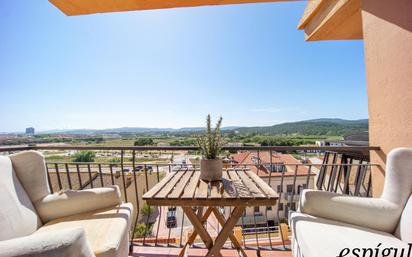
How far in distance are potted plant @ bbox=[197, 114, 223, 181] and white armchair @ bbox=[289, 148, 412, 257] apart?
724mm

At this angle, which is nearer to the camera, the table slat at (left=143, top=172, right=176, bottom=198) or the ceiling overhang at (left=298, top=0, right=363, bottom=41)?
the table slat at (left=143, top=172, right=176, bottom=198)

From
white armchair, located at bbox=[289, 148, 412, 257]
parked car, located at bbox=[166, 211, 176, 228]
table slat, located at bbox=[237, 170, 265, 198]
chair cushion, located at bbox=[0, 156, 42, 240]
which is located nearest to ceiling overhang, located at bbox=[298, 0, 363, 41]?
white armchair, located at bbox=[289, 148, 412, 257]

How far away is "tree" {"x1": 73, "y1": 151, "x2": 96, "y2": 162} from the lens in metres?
2.61

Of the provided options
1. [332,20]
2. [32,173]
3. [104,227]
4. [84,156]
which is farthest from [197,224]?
[332,20]

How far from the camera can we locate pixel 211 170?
5.58 ft

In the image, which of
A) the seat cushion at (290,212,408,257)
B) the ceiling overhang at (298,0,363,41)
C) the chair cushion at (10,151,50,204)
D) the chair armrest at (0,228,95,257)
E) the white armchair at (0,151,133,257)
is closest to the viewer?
the chair armrest at (0,228,95,257)

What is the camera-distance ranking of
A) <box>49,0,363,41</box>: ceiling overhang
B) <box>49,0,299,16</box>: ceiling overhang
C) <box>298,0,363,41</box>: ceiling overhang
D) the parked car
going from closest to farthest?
1. the parked car
2. <box>298,0,363,41</box>: ceiling overhang
3. <box>49,0,363,41</box>: ceiling overhang
4. <box>49,0,299,16</box>: ceiling overhang

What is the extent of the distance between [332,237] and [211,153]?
1009 millimetres

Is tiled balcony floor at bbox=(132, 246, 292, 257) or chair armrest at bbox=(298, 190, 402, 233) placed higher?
chair armrest at bbox=(298, 190, 402, 233)

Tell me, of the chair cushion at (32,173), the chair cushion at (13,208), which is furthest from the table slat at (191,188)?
the chair cushion at (32,173)

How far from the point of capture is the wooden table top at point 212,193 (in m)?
1.27

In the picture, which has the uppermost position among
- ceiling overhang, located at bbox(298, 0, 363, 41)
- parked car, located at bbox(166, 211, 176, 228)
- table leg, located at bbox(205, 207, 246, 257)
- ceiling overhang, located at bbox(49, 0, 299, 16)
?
ceiling overhang, located at bbox(49, 0, 299, 16)

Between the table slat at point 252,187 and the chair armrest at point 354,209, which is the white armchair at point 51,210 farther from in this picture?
the chair armrest at point 354,209

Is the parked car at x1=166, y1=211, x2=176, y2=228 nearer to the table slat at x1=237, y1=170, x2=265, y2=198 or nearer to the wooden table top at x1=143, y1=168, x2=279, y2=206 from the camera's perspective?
the wooden table top at x1=143, y1=168, x2=279, y2=206
